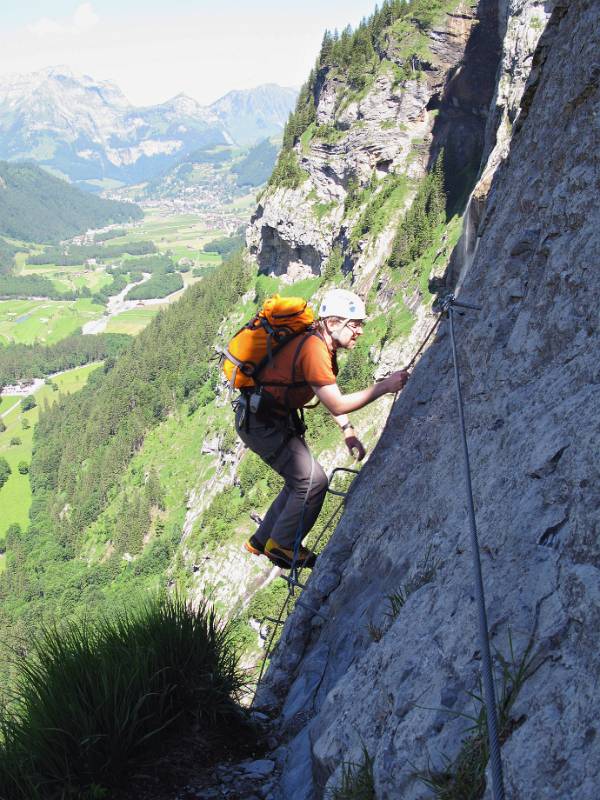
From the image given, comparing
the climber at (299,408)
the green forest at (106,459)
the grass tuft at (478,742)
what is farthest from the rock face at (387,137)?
the grass tuft at (478,742)

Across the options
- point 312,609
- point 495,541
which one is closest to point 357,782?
point 495,541

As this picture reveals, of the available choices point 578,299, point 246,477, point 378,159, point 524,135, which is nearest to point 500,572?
point 578,299

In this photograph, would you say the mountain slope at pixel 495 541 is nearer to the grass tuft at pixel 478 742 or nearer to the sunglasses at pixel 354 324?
the grass tuft at pixel 478 742

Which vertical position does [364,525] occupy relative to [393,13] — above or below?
below

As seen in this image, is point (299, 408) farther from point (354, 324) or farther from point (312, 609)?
point (312, 609)

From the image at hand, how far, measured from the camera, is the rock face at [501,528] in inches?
99.7

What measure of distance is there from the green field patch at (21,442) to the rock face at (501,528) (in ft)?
412

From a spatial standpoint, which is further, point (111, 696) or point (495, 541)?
point (111, 696)

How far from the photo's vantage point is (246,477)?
75.4 metres

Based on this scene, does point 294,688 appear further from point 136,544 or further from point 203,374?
point 203,374

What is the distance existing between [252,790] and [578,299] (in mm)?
3769

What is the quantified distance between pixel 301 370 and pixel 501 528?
10.3ft

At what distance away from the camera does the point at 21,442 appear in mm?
145875

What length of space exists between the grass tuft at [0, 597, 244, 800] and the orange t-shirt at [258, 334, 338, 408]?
2.33 metres
